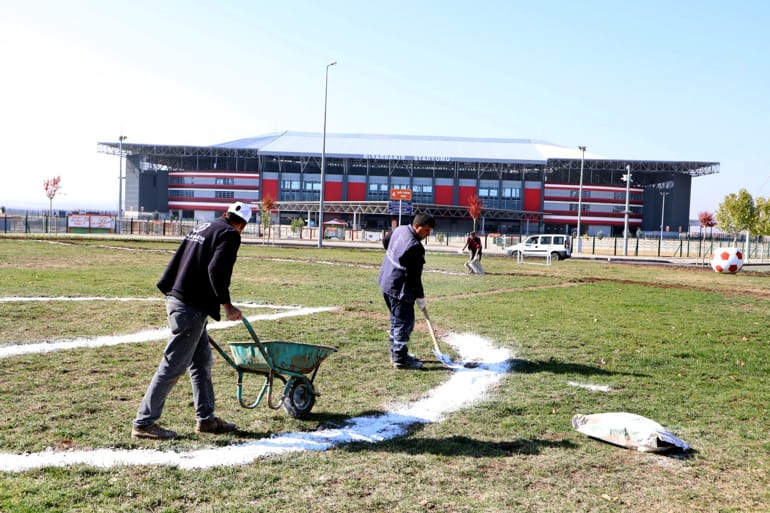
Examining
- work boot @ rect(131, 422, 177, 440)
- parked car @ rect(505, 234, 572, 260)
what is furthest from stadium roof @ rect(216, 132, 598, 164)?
work boot @ rect(131, 422, 177, 440)

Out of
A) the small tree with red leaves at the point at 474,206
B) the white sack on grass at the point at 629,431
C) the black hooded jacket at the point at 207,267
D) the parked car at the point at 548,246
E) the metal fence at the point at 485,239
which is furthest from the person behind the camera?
the small tree with red leaves at the point at 474,206

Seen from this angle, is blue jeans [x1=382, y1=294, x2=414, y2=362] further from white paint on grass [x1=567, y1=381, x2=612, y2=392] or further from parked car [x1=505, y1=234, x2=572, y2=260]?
parked car [x1=505, y1=234, x2=572, y2=260]

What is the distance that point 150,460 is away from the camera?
4.88 metres

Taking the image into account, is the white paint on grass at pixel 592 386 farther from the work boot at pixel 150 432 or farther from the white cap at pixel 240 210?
the work boot at pixel 150 432

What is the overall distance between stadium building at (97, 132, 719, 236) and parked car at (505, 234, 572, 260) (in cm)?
4569

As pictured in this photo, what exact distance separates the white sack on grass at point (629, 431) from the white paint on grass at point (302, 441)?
51.6 inches

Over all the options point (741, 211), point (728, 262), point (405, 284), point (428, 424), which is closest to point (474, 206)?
point (741, 211)

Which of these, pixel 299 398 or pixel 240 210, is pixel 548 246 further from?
pixel 240 210

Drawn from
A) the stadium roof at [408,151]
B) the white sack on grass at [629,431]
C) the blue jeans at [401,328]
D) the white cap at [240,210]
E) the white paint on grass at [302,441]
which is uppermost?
the stadium roof at [408,151]

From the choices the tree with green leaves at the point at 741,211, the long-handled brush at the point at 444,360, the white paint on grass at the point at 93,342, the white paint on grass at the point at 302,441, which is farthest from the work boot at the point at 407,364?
the tree with green leaves at the point at 741,211

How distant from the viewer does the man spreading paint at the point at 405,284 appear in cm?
824

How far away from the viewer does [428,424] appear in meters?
6.00

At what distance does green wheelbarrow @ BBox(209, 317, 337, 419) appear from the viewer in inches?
219

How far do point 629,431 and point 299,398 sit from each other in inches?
114
